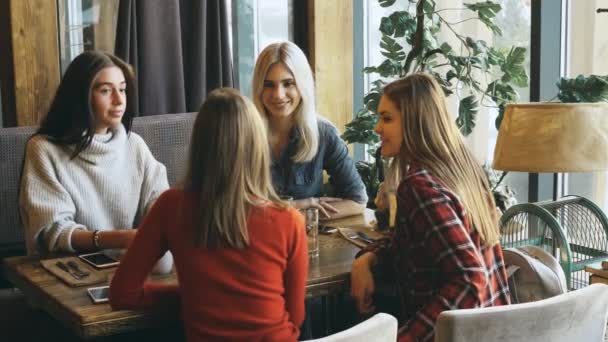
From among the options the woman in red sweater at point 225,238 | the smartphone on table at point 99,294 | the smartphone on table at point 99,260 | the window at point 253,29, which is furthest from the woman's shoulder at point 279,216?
the window at point 253,29

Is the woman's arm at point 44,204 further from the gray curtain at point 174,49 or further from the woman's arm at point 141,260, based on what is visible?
the gray curtain at point 174,49

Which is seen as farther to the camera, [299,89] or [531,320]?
[299,89]

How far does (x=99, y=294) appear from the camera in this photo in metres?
2.01

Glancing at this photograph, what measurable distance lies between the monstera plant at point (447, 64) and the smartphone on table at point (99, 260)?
1.73 metres

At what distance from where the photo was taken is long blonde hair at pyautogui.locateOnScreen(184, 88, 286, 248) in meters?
1.84

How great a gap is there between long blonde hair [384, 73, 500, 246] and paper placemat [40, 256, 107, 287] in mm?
844

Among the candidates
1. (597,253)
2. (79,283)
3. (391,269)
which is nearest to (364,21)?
(597,253)

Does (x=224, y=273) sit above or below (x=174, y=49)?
below

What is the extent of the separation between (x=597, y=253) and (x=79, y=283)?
1.79 m

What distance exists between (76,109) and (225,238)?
3.50 feet

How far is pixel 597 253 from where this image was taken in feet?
9.52

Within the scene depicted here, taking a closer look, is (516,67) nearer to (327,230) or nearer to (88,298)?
(327,230)

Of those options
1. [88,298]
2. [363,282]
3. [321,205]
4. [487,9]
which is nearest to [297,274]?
[363,282]

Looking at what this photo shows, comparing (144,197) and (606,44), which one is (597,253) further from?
(144,197)
